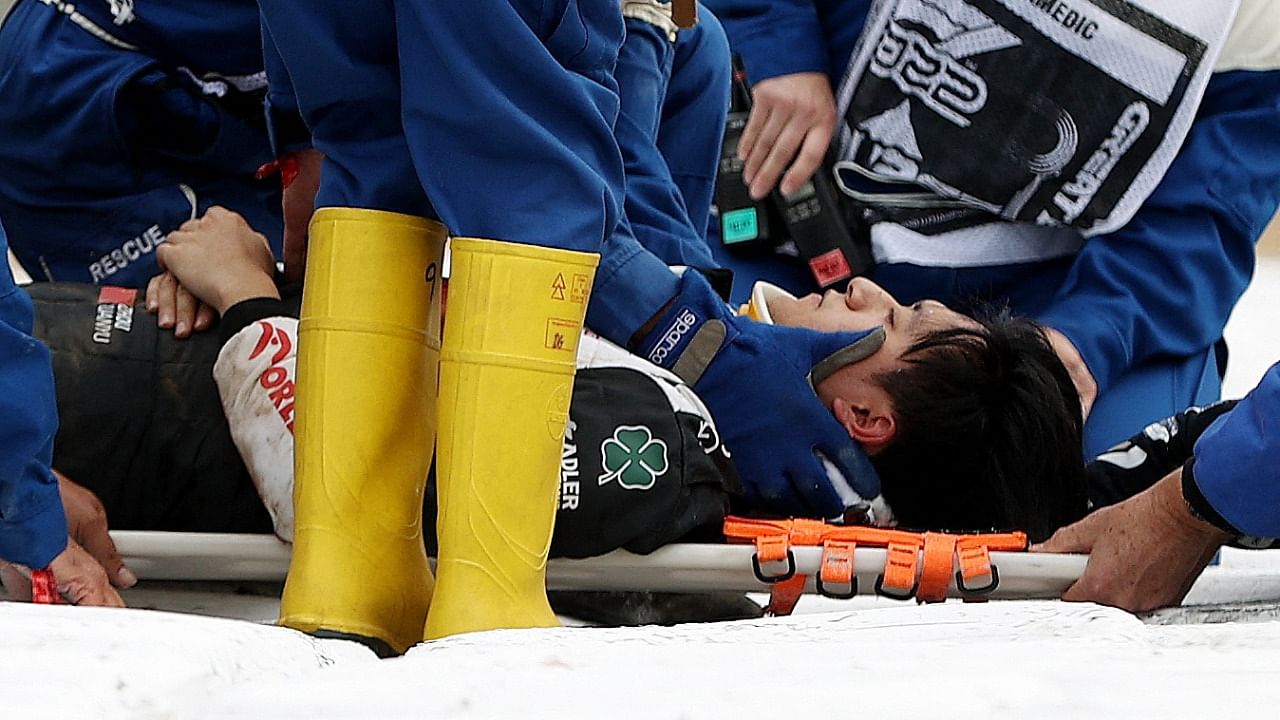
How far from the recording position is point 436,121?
2.87 feet

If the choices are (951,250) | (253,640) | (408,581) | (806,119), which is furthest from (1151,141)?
(253,640)

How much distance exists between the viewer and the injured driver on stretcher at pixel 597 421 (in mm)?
1052

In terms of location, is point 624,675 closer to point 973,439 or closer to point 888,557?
point 888,557

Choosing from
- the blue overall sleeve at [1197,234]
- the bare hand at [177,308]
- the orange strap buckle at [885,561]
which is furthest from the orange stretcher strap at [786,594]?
the blue overall sleeve at [1197,234]

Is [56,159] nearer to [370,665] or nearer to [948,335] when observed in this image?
[948,335]

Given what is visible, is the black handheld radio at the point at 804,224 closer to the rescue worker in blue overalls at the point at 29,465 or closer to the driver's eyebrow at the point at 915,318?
the driver's eyebrow at the point at 915,318

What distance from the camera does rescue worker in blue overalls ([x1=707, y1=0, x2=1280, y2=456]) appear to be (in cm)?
168

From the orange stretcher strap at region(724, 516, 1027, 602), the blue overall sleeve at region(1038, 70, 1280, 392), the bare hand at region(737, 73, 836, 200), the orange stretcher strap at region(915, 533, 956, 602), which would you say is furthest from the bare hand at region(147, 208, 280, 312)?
the blue overall sleeve at region(1038, 70, 1280, 392)

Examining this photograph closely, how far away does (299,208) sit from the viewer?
1.24 meters

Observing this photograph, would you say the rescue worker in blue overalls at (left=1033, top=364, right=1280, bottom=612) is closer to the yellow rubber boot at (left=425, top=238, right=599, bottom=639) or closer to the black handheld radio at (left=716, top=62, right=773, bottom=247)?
the yellow rubber boot at (left=425, top=238, right=599, bottom=639)

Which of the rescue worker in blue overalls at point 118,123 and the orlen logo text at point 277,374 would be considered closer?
the orlen logo text at point 277,374

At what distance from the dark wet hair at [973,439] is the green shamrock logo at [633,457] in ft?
0.92

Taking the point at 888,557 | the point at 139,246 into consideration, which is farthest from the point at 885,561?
the point at 139,246

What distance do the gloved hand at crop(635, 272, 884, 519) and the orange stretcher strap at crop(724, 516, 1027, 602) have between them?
0.11 meters
